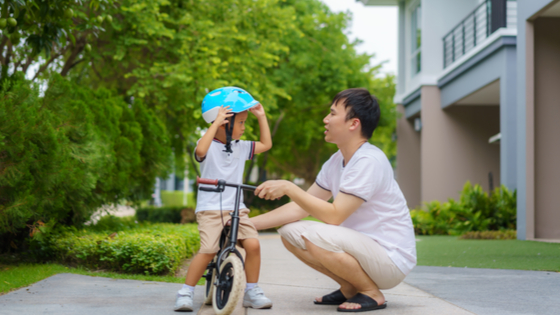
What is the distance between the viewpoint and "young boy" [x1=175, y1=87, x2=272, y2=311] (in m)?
3.54

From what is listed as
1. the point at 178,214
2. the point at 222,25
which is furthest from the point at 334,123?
the point at 178,214

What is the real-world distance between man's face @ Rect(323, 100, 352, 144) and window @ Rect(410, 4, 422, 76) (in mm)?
13842

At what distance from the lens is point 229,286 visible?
10.6ft

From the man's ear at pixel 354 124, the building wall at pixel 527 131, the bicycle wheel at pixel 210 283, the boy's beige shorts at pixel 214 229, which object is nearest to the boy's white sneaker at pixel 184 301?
the bicycle wheel at pixel 210 283

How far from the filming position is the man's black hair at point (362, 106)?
350 centimetres

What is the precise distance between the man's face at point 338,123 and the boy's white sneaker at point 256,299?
1134 millimetres

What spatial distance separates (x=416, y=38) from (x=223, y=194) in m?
15.1


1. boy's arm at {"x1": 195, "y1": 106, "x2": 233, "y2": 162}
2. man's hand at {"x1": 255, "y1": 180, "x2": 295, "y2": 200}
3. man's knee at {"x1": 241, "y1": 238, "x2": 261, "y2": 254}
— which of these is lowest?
man's knee at {"x1": 241, "y1": 238, "x2": 261, "y2": 254}

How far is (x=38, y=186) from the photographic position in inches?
195

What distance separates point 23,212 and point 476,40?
11.9 metres

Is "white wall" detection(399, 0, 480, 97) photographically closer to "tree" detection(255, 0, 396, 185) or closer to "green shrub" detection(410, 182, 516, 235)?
"tree" detection(255, 0, 396, 185)

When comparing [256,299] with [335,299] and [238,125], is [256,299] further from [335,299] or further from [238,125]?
[238,125]

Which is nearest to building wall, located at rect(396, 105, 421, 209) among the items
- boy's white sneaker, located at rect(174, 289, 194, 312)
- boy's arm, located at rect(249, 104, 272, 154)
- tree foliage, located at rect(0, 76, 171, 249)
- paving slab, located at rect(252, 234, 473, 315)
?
tree foliage, located at rect(0, 76, 171, 249)

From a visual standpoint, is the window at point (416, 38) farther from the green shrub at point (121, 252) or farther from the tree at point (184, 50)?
the green shrub at point (121, 252)
